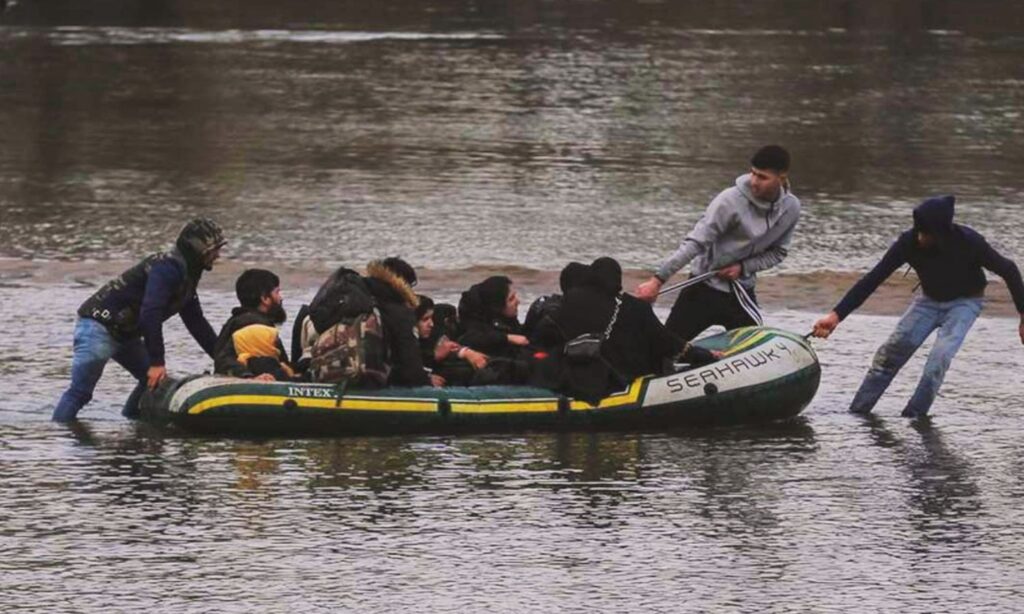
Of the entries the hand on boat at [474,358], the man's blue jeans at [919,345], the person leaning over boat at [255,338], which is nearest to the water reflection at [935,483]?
the man's blue jeans at [919,345]

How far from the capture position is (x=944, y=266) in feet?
45.4

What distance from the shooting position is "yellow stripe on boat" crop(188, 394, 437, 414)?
41.3 ft

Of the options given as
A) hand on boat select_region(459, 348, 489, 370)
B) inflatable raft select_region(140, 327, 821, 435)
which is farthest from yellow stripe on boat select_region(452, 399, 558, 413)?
hand on boat select_region(459, 348, 489, 370)

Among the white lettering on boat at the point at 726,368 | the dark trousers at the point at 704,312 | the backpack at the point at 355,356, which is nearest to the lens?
the backpack at the point at 355,356

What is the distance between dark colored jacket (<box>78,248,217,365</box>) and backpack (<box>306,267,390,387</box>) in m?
0.75

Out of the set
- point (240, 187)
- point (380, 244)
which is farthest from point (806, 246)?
point (240, 187)

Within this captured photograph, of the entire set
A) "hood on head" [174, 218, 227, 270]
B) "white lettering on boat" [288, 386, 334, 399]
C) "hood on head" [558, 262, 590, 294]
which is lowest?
"white lettering on boat" [288, 386, 334, 399]

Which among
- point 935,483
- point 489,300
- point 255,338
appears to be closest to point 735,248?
point 489,300

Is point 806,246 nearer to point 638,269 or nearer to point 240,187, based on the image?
point 638,269

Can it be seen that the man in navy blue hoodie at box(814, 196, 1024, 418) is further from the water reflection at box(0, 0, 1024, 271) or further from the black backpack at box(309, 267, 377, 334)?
the water reflection at box(0, 0, 1024, 271)

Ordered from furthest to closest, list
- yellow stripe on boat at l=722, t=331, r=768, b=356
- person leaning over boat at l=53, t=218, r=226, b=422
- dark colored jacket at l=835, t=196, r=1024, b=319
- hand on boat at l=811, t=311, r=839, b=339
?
1. dark colored jacket at l=835, t=196, r=1024, b=319
2. hand on boat at l=811, t=311, r=839, b=339
3. yellow stripe on boat at l=722, t=331, r=768, b=356
4. person leaning over boat at l=53, t=218, r=226, b=422

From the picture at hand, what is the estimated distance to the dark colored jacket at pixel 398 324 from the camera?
12.9 metres

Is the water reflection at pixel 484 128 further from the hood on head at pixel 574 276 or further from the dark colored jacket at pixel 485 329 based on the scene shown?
the hood on head at pixel 574 276

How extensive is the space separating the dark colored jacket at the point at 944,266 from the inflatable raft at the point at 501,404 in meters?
0.65
